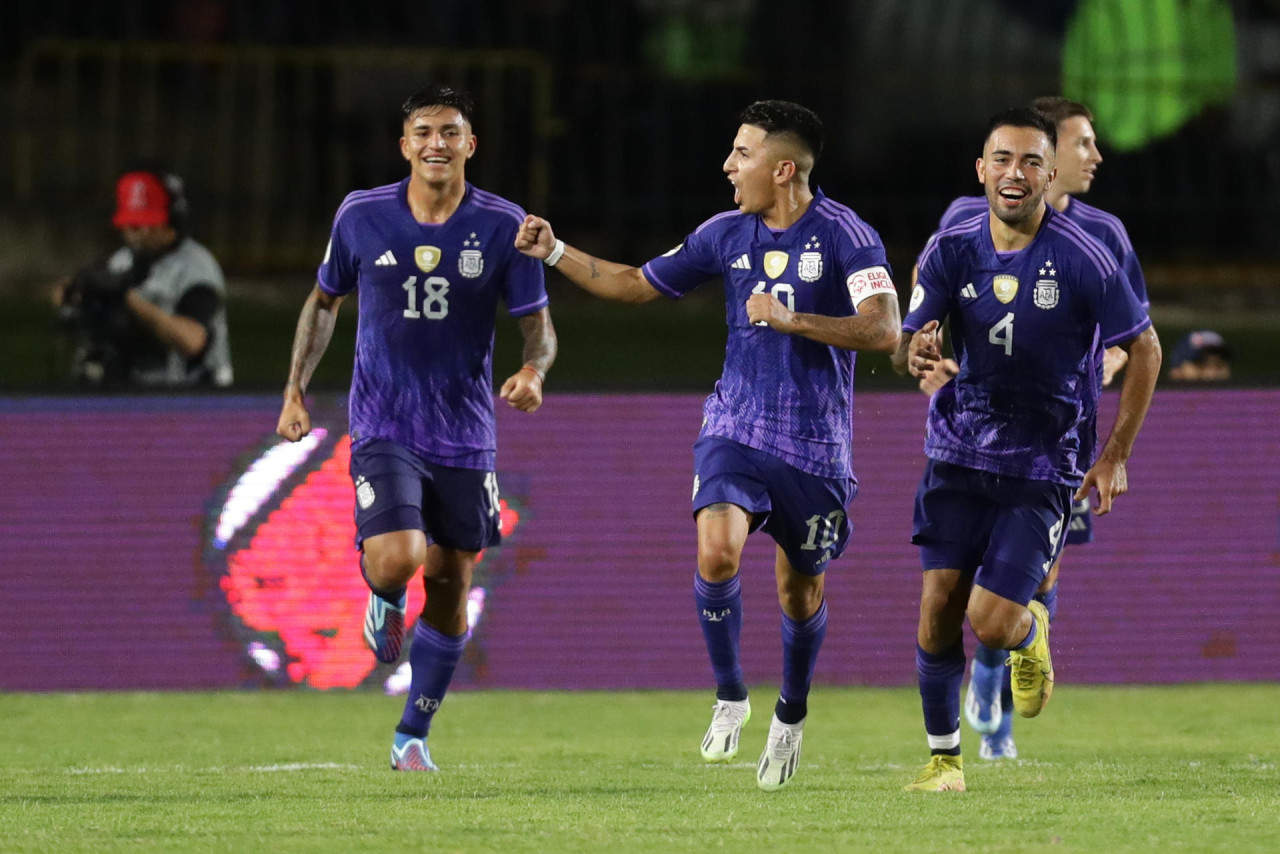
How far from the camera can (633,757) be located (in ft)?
25.4

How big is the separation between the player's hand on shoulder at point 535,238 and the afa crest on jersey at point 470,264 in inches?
19.8

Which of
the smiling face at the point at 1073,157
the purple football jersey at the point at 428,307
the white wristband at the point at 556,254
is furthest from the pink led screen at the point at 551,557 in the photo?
the white wristband at the point at 556,254

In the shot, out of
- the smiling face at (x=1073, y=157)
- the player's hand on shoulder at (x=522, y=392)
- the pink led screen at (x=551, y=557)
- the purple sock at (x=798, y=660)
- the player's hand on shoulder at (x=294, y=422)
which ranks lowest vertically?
the pink led screen at (x=551, y=557)

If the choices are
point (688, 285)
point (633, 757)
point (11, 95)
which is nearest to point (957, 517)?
point (688, 285)

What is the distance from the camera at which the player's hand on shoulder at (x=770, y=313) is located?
20.2 ft

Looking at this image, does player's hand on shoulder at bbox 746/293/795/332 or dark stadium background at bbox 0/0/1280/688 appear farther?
dark stadium background at bbox 0/0/1280/688

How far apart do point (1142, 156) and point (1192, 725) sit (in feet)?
25.5

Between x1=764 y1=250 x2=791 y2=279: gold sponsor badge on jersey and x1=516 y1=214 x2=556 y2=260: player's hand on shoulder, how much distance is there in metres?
0.67

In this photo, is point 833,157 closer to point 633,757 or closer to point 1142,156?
point 1142,156

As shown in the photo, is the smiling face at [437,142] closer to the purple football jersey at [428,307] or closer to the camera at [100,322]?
the purple football jersey at [428,307]

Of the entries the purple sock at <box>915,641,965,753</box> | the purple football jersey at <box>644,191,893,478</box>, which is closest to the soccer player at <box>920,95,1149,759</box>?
the purple sock at <box>915,641,965,753</box>

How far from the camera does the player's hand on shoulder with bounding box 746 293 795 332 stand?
614cm

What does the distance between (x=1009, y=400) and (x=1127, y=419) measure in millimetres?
385

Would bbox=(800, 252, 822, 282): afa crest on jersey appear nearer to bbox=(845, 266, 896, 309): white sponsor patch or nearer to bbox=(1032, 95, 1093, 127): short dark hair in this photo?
bbox=(845, 266, 896, 309): white sponsor patch
